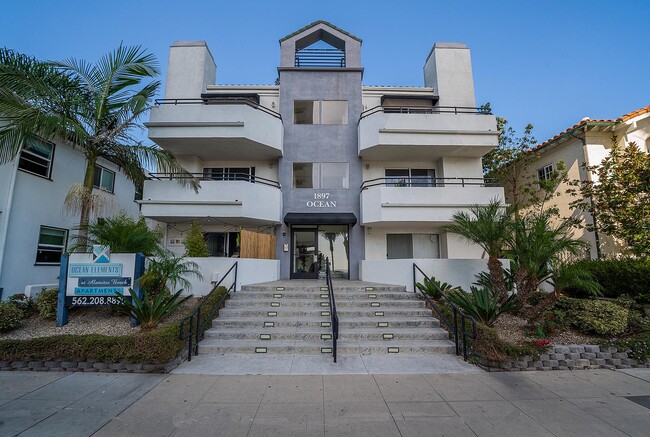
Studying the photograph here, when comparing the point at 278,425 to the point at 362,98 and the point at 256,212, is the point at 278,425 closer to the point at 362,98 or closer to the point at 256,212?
the point at 256,212

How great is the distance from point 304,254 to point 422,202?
569 cm

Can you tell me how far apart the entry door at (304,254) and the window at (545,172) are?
12.1 metres

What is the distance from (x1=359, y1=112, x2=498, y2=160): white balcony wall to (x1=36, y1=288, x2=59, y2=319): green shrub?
1164 centimetres

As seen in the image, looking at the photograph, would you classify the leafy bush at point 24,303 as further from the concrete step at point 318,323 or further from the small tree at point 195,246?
the concrete step at point 318,323

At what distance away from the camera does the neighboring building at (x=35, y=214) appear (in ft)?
32.1

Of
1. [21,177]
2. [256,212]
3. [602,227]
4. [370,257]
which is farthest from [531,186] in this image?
[21,177]

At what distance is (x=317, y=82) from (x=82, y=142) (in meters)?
10.2

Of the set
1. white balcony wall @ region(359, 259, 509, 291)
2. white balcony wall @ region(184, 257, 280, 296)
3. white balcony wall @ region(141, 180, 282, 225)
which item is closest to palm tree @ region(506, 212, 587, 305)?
white balcony wall @ region(359, 259, 509, 291)

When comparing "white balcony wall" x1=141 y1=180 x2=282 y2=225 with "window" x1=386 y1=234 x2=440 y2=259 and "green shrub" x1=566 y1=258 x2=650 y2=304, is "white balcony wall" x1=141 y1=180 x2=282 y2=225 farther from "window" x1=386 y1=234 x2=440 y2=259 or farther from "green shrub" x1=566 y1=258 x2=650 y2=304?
"green shrub" x1=566 y1=258 x2=650 y2=304

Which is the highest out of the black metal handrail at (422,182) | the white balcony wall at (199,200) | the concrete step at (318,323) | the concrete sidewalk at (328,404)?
the black metal handrail at (422,182)

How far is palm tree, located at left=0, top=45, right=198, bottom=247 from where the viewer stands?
7914 mm

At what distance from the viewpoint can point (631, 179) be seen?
10.9m

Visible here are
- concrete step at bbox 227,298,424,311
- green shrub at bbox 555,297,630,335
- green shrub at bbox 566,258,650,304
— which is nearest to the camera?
green shrub at bbox 555,297,630,335

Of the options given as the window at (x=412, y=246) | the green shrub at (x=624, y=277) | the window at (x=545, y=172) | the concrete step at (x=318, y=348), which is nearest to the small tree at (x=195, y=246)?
the concrete step at (x=318, y=348)
